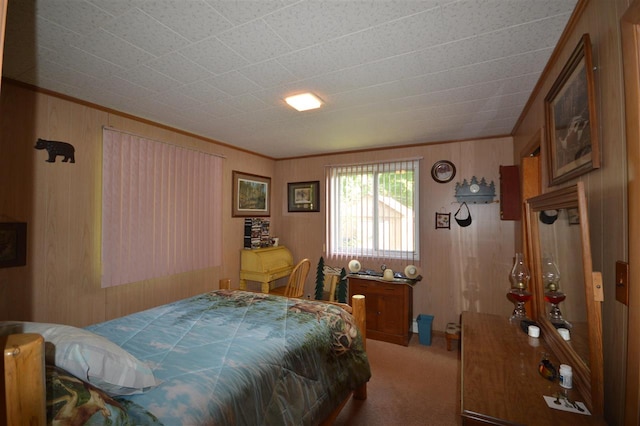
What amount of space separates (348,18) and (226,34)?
67 cm

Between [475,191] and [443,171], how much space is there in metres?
0.45

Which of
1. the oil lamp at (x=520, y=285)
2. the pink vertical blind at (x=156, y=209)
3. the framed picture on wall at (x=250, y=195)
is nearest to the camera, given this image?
the oil lamp at (x=520, y=285)

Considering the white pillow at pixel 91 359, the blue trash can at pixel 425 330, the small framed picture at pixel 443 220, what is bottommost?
the blue trash can at pixel 425 330

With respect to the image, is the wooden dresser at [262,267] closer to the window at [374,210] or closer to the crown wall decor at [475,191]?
the window at [374,210]

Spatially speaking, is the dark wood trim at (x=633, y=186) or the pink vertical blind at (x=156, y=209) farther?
the pink vertical blind at (x=156, y=209)

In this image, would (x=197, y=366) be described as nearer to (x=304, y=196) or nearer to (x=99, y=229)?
(x=99, y=229)

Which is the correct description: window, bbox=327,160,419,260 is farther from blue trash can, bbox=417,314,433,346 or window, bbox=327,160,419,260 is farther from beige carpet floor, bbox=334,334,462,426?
beige carpet floor, bbox=334,334,462,426

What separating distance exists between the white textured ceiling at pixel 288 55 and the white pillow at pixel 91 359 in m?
1.47

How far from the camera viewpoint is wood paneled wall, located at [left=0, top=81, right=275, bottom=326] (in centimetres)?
220

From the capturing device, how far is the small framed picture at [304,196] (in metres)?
4.67

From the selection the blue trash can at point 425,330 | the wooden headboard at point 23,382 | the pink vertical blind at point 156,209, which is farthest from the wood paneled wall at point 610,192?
the pink vertical blind at point 156,209

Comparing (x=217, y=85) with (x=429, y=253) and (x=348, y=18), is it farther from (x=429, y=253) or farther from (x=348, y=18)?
(x=429, y=253)

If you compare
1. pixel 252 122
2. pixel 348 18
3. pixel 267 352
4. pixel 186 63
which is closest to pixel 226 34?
pixel 186 63

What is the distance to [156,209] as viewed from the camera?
3.15 metres
